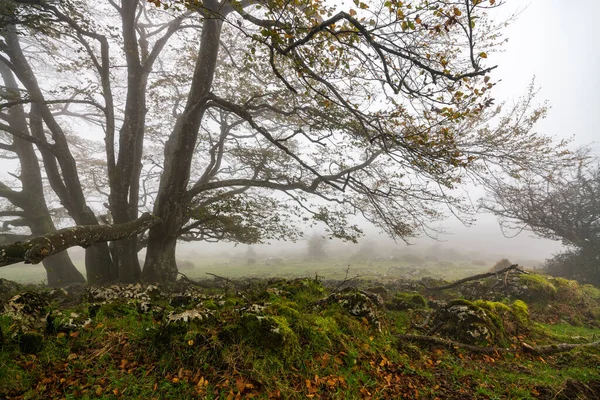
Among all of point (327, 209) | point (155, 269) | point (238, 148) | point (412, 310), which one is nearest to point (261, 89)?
point (238, 148)

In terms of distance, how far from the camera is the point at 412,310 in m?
6.21

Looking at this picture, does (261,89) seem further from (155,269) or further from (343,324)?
(343,324)

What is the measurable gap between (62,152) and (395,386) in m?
11.7

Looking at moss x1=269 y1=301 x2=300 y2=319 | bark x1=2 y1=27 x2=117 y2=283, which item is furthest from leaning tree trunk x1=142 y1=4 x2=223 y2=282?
moss x1=269 y1=301 x2=300 y2=319

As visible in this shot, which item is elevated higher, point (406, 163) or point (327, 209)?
point (406, 163)

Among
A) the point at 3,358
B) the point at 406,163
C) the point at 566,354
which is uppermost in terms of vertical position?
the point at 406,163

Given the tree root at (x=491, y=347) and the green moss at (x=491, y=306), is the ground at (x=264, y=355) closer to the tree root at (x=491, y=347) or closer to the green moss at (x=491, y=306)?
the tree root at (x=491, y=347)

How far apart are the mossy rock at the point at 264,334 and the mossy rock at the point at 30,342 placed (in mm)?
2015

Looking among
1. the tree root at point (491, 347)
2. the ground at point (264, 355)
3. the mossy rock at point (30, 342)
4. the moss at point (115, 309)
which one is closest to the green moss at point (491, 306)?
the ground at point (264, 355)

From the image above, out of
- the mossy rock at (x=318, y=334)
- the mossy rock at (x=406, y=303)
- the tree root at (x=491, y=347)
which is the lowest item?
the tree root at (x=491, y=347)

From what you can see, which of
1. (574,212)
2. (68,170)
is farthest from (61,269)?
(574,212)

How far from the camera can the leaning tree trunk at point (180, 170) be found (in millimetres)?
7734

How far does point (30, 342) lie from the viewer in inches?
116

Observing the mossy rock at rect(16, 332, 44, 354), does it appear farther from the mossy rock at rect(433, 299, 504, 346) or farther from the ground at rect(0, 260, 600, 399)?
the mossy rock at rect(433, 299, 504, 346)
